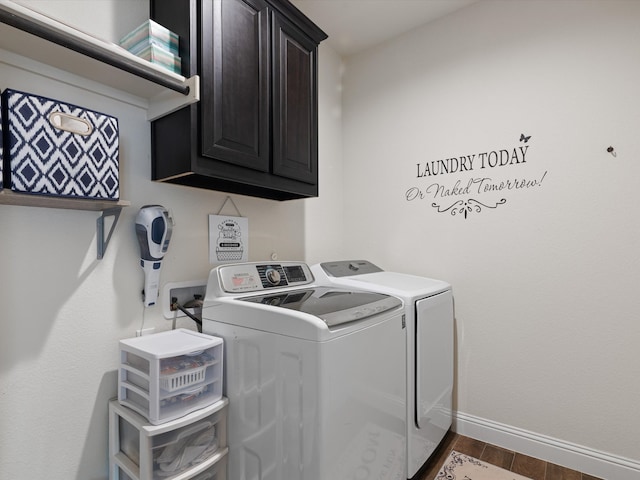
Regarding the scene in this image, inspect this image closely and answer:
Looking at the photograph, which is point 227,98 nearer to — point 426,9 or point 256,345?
point 256,345

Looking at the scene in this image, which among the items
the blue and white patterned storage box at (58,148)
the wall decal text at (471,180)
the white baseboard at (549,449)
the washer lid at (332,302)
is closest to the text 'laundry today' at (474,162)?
the wall decal text at (471,180)

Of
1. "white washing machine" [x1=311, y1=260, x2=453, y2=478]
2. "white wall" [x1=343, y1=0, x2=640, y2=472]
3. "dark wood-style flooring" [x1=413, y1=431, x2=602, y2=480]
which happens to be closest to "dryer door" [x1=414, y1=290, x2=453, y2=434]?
"white washing machine" [x1=311, y1=260, x2=453, y2=478]

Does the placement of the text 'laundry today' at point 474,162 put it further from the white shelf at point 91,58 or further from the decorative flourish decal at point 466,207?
the white shelf at point 91,58

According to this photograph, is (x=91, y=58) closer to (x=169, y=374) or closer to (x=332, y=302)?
(x=169, y=374)

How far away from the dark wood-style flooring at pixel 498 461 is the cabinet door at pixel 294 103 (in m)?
1.65

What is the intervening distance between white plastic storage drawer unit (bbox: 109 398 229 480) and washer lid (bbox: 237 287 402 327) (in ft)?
1.48

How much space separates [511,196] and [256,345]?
1.63m

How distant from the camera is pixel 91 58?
1.04 m

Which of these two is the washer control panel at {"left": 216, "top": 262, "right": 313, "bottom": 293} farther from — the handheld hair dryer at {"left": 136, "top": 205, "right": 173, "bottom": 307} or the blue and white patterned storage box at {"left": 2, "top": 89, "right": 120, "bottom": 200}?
the blue and white patterned storage box at {"left": 2, "top": 89, "right": 120, "bottom": 200}

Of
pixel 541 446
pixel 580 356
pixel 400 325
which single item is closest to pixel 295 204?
pixel 400 325

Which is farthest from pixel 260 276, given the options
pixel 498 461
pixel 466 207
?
pixel 498 461

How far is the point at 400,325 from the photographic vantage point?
1433mm

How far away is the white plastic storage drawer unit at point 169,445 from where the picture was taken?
1.07 meters

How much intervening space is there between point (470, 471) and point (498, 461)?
0.21 metres
